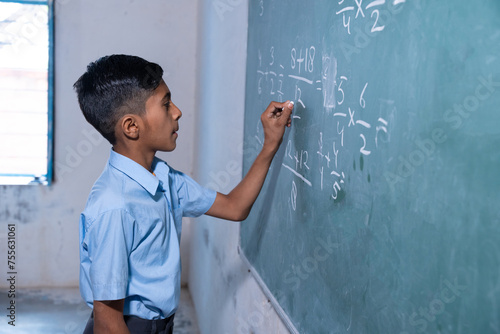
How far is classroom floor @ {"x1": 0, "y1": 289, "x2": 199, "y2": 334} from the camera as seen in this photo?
320 centimetres

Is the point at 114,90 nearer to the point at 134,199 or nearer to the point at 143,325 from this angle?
the point at 134,199

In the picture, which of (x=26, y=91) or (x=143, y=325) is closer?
(x=143, y=325)

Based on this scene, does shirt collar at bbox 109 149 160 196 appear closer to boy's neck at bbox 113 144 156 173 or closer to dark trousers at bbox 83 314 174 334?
boy's neck at bbox 113 144 156 173

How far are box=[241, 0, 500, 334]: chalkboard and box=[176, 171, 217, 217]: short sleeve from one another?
22 centimetres

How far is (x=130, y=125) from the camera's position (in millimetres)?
1278

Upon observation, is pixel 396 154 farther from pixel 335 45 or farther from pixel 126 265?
pixel 126 265

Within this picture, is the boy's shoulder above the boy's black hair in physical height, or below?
below

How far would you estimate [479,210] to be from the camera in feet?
1.97

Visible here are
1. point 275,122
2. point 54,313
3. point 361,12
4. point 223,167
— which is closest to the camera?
point 361,12

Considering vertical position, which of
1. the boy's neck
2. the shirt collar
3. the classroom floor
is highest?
the boy's neck

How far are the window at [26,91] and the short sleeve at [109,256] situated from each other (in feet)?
9.30

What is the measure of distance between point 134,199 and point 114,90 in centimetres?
28

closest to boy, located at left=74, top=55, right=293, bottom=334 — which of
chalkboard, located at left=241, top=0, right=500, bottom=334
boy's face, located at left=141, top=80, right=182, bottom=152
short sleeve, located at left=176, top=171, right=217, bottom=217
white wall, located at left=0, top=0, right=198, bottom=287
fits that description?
boy's face, located at left=141, top=80, right=182, bottom=152

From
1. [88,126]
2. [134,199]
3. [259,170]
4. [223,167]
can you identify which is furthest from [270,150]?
[88,126]
